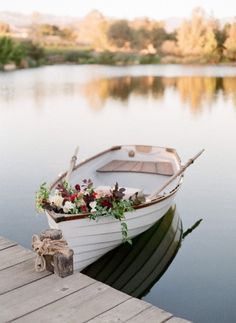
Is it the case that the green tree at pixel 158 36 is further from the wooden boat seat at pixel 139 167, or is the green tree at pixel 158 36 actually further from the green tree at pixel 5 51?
the wooden boat seat at pixel 139 167

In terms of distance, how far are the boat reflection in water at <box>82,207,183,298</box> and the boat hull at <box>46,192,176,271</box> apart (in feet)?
1.12

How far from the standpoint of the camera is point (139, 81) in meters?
39.8

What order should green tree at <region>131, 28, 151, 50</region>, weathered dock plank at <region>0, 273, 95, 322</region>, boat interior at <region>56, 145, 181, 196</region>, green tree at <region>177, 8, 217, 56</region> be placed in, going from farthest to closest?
green tree at <region>131, 28, 151, 50</region> < green tree at <region>177, 8, 217, 56</region> < boat interior at <region>56, 145, 181, 196</region> < weathered dock plank at <region>0, 273, 95, 322</region>

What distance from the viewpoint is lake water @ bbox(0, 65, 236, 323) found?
6367 millimetres

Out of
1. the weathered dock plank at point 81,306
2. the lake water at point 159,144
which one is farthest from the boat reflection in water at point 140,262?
the weathered dock plank at point 81,306

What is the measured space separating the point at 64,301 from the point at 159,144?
11.9 meters

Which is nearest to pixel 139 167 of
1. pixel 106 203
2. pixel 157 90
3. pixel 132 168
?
pixel 132 168

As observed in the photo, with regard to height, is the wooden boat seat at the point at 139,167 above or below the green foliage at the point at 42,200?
below

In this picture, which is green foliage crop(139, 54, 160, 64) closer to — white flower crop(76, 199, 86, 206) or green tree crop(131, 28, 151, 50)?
green tree crop(131, 28, 151, 50)

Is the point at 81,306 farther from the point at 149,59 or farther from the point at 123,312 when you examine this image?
the point at 149,59

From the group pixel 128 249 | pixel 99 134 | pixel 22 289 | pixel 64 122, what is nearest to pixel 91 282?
pixel 22 289

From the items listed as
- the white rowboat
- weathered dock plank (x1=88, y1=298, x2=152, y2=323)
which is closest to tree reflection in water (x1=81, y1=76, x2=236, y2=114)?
the white rowboat

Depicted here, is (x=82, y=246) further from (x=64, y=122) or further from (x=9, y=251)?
(x=64, y=122)

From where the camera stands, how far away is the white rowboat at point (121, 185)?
5.70 meters
